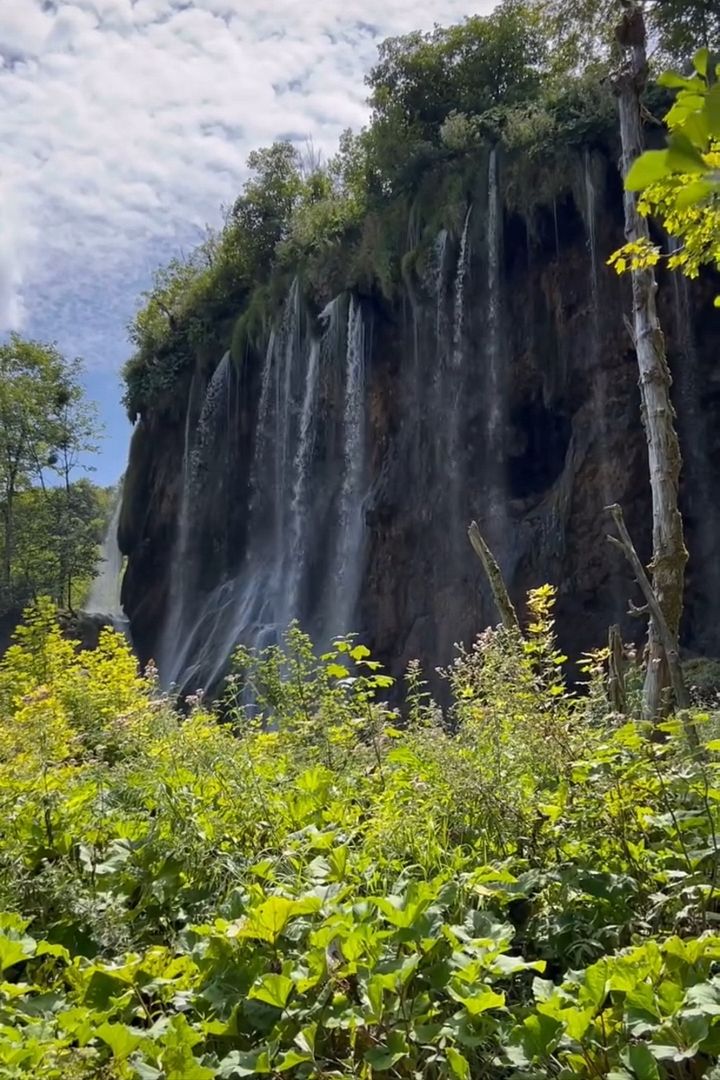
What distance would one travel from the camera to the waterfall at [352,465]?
732 inches

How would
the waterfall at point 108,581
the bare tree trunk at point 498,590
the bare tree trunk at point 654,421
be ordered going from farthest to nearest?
the waterfall at point 108,581, the bare tree trunk at point 498,590, the bare tree trunk at point 654,421

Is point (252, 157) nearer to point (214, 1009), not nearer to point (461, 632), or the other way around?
point (461, 632)

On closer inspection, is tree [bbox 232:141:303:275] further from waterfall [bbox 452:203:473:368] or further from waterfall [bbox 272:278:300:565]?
waterfall [bbox 452:203:473:368]

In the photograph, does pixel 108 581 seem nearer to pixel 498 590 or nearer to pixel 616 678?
pixel 498 590

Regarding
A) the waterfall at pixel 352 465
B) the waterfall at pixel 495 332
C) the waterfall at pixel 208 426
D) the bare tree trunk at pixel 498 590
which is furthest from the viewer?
the waterfall at pixel 208 426

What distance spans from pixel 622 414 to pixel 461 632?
5.03 m

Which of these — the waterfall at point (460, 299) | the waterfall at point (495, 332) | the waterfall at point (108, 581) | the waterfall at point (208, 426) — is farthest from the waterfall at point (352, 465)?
the waterfall at point (108, 581)

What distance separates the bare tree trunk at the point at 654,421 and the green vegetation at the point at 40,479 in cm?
2514

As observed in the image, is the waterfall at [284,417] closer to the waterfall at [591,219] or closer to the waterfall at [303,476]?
the waterfall at [303,476]

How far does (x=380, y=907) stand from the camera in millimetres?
1817

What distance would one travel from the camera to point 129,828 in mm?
2730

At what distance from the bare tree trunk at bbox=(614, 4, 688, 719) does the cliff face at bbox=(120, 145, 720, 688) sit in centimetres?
942

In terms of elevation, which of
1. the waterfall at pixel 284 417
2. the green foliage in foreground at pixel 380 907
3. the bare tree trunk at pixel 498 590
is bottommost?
the green foliage in foreground at pixel 380 907

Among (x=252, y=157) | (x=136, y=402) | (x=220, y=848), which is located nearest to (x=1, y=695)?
(x=220, y=848)
